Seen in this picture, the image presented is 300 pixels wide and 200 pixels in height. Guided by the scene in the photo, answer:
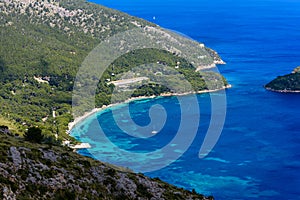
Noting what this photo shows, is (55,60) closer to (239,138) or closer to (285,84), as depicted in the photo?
(285,84)

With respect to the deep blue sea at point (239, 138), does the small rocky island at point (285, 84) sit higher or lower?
higher

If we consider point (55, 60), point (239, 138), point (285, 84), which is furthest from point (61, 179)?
point (55, 60)

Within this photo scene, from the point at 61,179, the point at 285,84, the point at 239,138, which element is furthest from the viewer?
the point at 285,84

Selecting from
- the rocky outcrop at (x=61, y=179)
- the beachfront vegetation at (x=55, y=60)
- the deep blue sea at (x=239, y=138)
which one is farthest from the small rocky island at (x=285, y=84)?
the rocky outcrop at (x=61, y=179)

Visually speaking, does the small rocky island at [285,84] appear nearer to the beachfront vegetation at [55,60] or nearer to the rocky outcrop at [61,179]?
the beachfront vegetation at [55,60]

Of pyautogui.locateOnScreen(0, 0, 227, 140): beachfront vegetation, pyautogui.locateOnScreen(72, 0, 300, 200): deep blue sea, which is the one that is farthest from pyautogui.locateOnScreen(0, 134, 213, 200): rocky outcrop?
pyautogui.locateOnScreen(0, 0, 227, 140): beachfront vegetation

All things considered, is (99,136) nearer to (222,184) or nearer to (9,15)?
(222,184)
